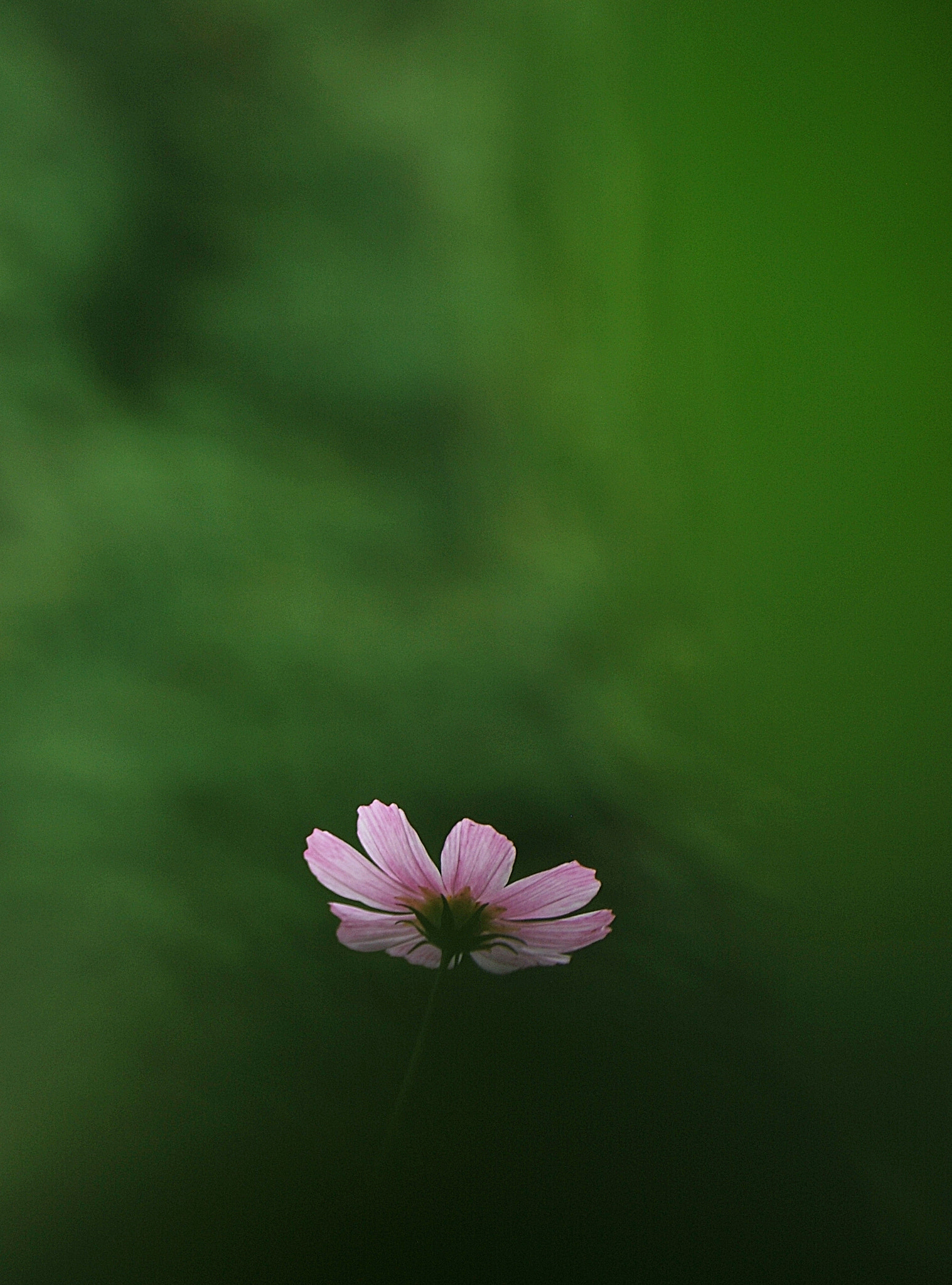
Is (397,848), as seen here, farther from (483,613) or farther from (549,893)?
(483,613)

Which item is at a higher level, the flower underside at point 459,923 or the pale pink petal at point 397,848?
the pale pink petal at point 397,848

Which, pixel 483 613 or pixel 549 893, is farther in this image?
pixel 483 613

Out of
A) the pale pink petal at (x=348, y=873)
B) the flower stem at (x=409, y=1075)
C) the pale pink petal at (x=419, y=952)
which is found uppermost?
the pale pink petal at (x=348, y=873)

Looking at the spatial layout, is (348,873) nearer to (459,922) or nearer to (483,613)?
(459,922)

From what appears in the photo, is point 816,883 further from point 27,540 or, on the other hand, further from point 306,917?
point 27,540

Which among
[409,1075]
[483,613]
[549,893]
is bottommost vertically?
[409,1075]

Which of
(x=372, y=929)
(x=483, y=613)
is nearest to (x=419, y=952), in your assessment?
(x=372, y=929)

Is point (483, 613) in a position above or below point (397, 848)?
above
